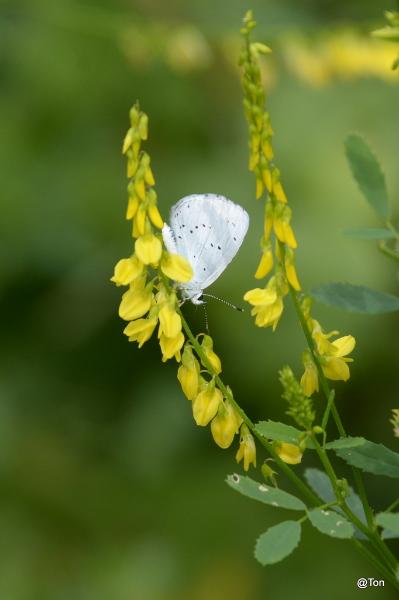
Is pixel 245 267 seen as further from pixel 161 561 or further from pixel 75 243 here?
pixel 161 561

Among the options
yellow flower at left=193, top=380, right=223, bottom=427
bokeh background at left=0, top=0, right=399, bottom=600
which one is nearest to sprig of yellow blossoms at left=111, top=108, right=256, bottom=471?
yellow flower at left=193, top=380, right=223, bottom=427

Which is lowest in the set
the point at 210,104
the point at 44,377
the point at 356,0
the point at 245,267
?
the point at 44,377

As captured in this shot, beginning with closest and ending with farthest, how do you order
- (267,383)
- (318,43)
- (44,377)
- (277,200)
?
(277,200) < (318,43) < (267,383) < (44,377)

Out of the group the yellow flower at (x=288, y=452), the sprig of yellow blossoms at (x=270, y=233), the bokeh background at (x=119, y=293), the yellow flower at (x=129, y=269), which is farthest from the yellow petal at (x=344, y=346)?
the bokeh background at (x=119, y=293)

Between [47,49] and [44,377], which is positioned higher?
[47,49]

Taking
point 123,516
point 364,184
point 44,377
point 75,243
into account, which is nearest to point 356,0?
point 75,243

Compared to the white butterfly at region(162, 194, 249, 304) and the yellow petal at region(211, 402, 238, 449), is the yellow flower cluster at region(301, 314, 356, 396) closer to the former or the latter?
the yellow petal at region(211, 402, 238, 449)

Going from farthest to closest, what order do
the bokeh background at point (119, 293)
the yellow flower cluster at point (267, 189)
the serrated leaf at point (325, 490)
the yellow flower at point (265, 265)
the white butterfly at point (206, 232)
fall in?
the bokeh background at point (119, 293), the white butterfly at point (206, 232), the serrated leaf at point (325, 490), the yellow flower at point (265, 265), the yellow flower cluster at point (267, 189)

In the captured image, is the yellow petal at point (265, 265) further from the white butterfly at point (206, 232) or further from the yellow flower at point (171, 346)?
the white butterfly at point (206, 232)
